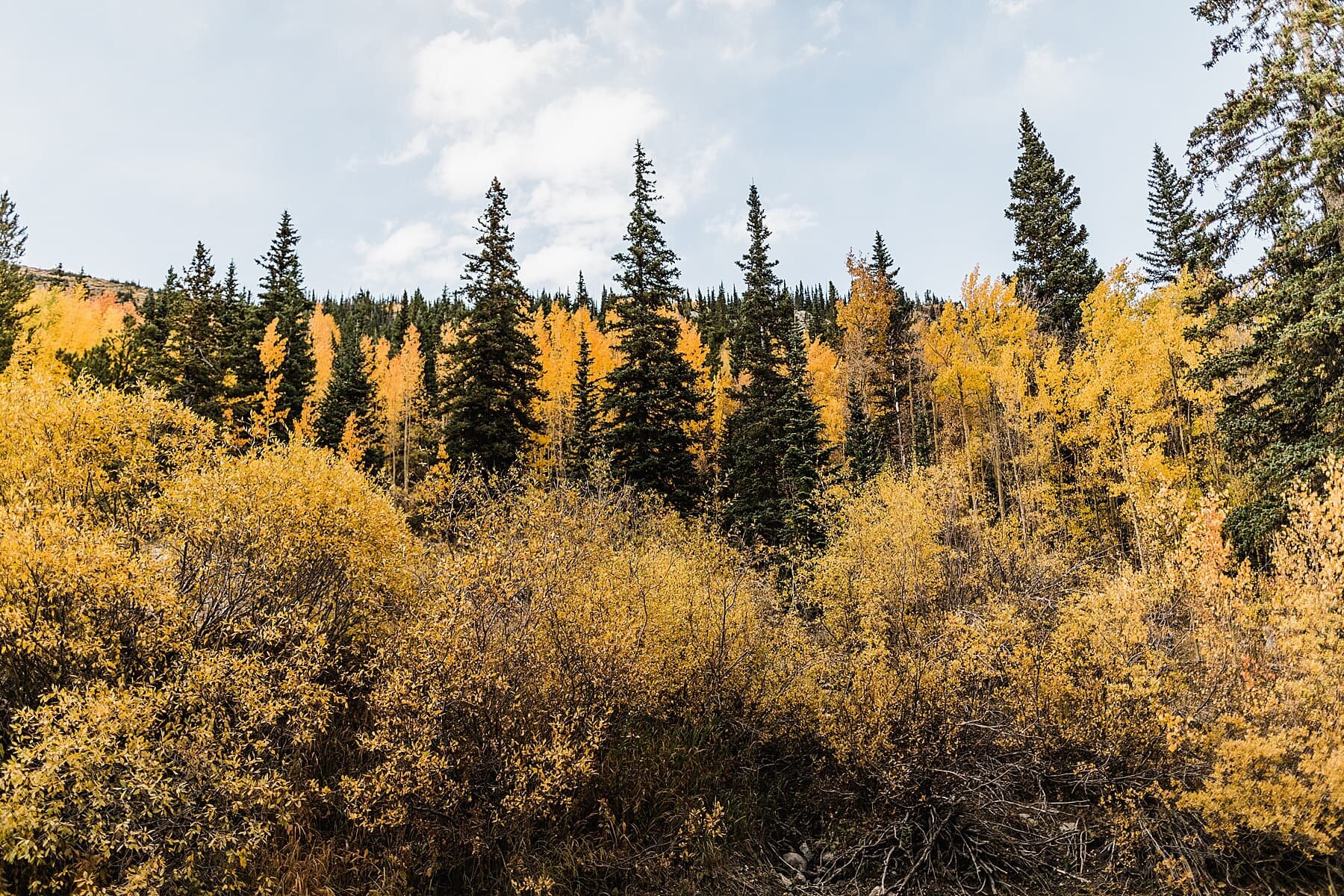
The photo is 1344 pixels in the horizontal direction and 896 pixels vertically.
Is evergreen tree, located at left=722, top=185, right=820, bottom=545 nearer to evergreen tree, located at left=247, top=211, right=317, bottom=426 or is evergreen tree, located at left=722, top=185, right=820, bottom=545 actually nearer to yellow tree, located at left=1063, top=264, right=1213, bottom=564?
yellow tree, located at left=1063, top=264, right=1213, bottom=564

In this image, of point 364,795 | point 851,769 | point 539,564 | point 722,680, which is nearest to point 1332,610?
point 851,769

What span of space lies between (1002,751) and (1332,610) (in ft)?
15.3

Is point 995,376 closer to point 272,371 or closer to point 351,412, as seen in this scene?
point 351,412

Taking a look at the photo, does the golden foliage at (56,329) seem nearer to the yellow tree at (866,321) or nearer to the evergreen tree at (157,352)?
the evergreen tree at (157,352)

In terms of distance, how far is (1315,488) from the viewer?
11.2 m

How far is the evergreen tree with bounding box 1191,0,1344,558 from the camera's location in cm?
1067

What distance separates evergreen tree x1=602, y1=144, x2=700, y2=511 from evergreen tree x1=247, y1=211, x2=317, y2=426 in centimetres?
1794

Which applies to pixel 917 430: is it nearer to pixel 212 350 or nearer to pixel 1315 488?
pixel 1315 488

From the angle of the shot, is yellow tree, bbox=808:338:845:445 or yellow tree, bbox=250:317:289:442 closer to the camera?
yellow tree, bbox=250:317:289:442

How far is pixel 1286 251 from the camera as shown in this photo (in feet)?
37.5

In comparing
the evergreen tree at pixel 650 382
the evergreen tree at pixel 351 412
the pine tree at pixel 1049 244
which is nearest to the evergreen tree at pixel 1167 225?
the pine tree at pixel 1049 244

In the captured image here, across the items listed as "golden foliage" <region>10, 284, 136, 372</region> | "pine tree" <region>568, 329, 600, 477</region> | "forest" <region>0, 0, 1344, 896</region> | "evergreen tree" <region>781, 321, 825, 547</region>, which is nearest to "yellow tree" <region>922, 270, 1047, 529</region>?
"evergreen tree" <region>781, 321, 825, 547</region>

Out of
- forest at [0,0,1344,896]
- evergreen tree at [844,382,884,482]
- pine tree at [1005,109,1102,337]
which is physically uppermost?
pine tree at [1005,109,1102,337]

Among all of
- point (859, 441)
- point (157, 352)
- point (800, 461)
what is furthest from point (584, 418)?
point (157, 352)
